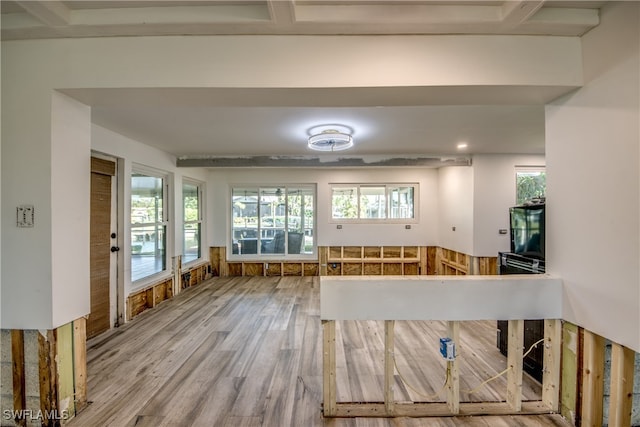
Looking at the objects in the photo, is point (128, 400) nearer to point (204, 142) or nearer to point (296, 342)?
point (296, 342)

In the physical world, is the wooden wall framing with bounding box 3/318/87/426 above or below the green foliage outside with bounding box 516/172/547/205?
below

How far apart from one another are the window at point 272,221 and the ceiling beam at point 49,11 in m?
4.90

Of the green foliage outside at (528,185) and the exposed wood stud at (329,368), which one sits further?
the green foliage outside at (528,185)

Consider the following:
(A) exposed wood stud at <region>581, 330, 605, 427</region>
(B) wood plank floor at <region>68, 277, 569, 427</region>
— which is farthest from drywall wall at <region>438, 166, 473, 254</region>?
(A) exposed wood stud at <region>581, 330, 605, 427</region>

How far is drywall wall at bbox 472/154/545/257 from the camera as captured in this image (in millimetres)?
4688

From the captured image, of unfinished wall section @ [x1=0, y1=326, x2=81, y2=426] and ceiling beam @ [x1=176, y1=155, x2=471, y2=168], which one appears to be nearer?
unfinished wall section @ [x1=0, y1=326, x2=81, y2=426]

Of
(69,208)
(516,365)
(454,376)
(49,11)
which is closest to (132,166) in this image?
(69,208)

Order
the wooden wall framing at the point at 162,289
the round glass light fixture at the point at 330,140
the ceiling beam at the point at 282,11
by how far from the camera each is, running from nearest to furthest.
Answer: the ceiling beam at the point at 282,11, the round glass light fixture at the point at 330,140, the wooden wall framing at the point at 162,289

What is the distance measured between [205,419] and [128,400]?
2.29ft

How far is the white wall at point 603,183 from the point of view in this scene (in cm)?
147

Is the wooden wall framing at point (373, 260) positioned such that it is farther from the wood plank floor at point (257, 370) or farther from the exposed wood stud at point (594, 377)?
the exposed wood stud at point (594, 377)

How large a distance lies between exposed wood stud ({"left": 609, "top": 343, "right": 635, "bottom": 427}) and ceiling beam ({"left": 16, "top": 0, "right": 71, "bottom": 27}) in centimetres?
372

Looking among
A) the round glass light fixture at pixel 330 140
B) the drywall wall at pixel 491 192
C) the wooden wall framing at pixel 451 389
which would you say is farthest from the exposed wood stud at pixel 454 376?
the drywall wall at pixel 491 192

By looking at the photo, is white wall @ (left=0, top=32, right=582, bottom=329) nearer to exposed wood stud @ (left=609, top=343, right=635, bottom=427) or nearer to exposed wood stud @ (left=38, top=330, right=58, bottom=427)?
exposed wood stud @ (left=38, top=330, right=58, bottom=427)
